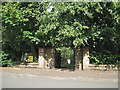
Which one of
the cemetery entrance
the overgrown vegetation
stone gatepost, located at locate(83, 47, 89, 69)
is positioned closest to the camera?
the overgrown vegetation

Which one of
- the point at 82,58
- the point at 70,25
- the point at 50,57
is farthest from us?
the point at 50,57

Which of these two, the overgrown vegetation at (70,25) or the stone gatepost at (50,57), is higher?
the overgrown vegetation at (70,25)

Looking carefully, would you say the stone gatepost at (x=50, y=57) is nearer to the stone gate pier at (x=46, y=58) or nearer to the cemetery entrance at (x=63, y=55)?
the stone gate pier at (x=46, y=58)

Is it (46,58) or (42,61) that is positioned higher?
(46,58)

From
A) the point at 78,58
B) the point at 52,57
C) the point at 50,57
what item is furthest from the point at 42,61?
the point at 78,58

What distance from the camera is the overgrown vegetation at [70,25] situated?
31.8 feet

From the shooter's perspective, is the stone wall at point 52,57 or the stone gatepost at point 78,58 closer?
the stone wall at point 52,57

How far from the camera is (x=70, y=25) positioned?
409 inches

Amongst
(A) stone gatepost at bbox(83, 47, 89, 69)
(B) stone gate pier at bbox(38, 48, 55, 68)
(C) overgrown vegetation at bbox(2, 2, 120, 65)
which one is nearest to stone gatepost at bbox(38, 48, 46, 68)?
(B) stone gate pier at bbox(38, 48, 55, 68)

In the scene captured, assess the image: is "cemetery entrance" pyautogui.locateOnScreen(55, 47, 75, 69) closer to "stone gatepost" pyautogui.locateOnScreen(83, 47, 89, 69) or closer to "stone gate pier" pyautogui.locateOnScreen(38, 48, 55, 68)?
"stone gate pier" pyautogui.locateOnScreen(38, 48, 55, 68)

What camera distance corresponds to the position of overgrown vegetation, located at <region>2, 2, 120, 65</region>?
970cm

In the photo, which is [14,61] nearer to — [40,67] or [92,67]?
[40,67]

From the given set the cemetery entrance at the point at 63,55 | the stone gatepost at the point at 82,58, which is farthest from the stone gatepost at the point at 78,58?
the cemetery entrance at the point at 63,55

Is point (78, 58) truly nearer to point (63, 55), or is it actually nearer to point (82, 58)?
point (82, 58)
